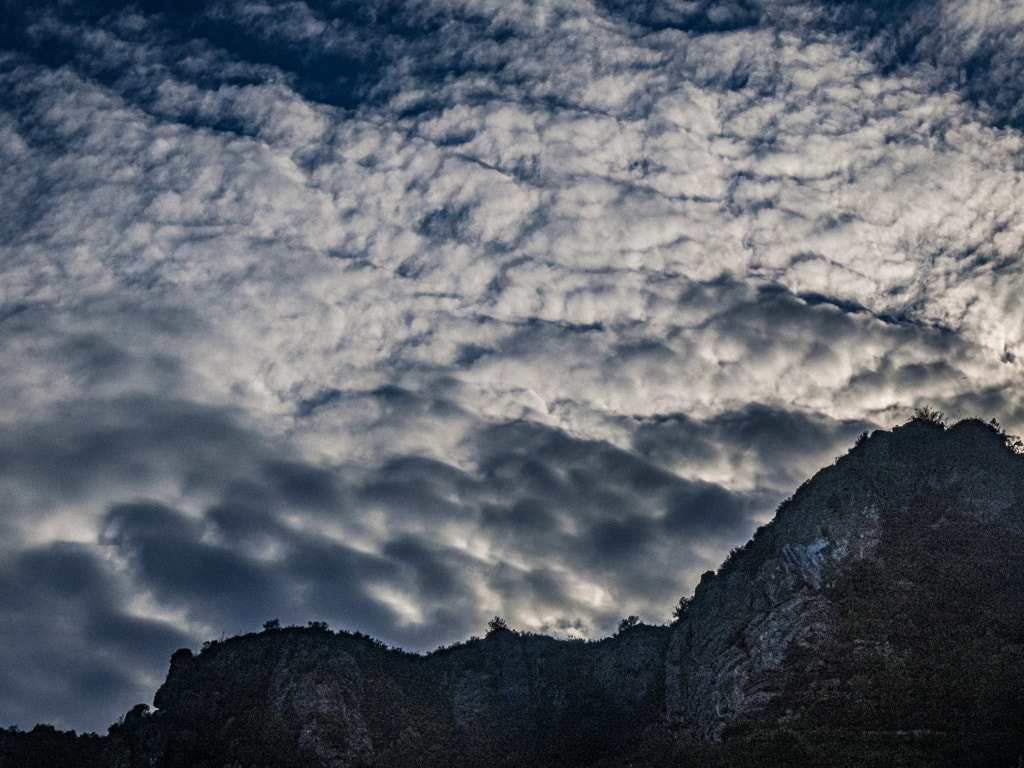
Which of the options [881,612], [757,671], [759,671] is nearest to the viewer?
[881,612]

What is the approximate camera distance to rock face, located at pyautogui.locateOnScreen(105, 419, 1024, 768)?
85938mm

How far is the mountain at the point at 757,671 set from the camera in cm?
8594

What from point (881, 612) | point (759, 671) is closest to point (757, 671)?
point (759, 671)

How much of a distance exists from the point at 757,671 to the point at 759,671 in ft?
1.23

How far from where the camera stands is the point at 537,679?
156125mm

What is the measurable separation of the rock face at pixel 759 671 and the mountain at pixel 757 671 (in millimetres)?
316

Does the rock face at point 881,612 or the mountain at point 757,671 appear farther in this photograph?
the mountain at point 757,671

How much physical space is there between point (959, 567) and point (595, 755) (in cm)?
6645

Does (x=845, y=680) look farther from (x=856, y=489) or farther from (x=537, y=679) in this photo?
(x=537, y=679)

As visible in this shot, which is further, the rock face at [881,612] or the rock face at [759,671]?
the rock face at [759,671]

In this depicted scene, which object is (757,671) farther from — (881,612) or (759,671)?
(881,612)

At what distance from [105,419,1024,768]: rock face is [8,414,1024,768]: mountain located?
32 cm

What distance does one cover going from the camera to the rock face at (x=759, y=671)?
8594cm

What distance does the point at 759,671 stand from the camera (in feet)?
334
